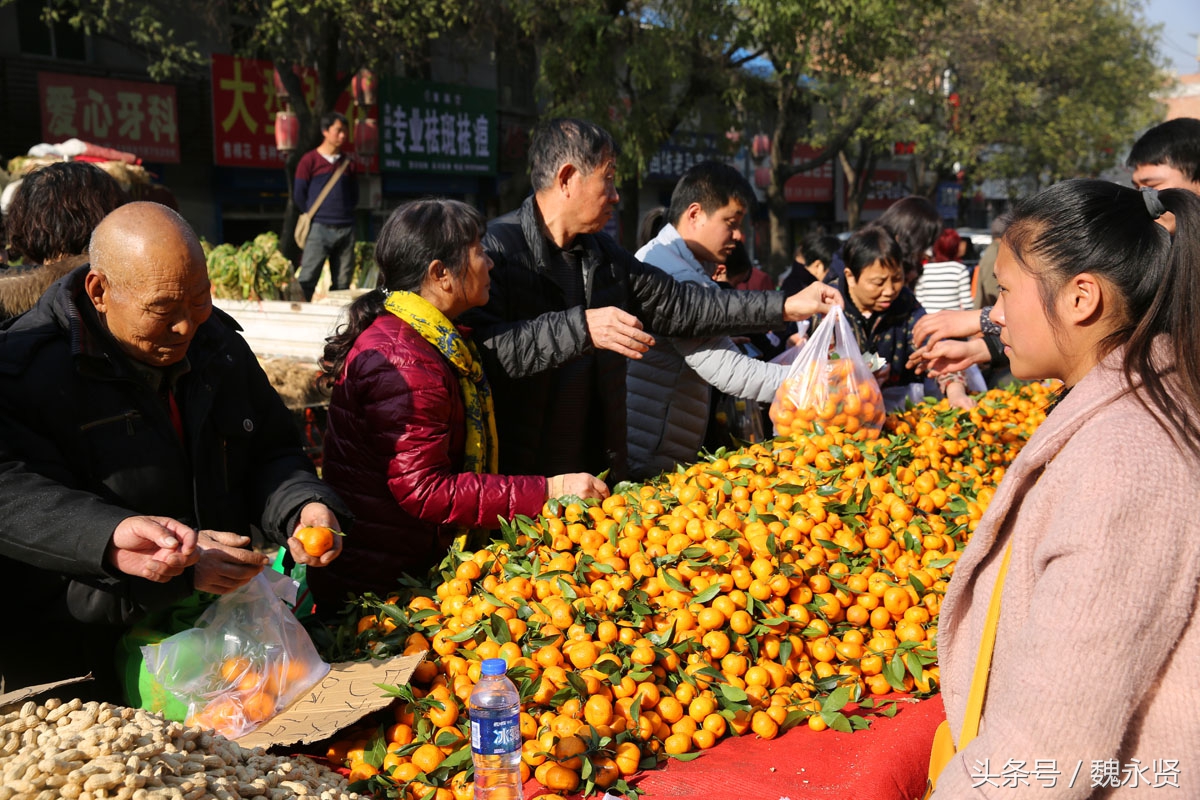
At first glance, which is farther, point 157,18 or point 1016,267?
point 157,18

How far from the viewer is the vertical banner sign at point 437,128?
15312 mm

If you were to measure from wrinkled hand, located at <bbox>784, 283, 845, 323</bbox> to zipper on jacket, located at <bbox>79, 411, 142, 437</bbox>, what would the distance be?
2373 mm

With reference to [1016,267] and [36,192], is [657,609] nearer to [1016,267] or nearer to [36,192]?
[1016,267]

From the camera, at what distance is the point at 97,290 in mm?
2031

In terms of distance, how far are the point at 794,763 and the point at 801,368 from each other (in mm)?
1799

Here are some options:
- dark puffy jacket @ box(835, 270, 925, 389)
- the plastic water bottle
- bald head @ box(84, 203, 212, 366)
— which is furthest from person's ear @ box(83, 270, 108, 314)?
dark puffy jacket @ box(835, 270, 925, 389)

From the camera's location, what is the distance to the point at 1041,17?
2058 centimetres

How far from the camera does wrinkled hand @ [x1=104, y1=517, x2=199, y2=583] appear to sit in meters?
→ 1.82

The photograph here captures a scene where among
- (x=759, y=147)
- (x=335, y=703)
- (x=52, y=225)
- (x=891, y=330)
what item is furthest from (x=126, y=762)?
(x=759, y=147)

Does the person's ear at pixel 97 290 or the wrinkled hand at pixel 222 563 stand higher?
the person's ear at pixel 97 290

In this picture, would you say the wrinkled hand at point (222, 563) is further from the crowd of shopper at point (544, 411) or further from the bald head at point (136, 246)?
the bald head at point (136, 246)

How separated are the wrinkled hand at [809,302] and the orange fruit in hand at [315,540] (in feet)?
6.91

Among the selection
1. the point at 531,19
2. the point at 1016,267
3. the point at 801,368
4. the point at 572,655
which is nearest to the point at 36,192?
the point at 572,655

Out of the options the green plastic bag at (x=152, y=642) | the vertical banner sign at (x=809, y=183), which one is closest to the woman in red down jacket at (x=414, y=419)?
the green plastic bag at (x=152, y=642)
